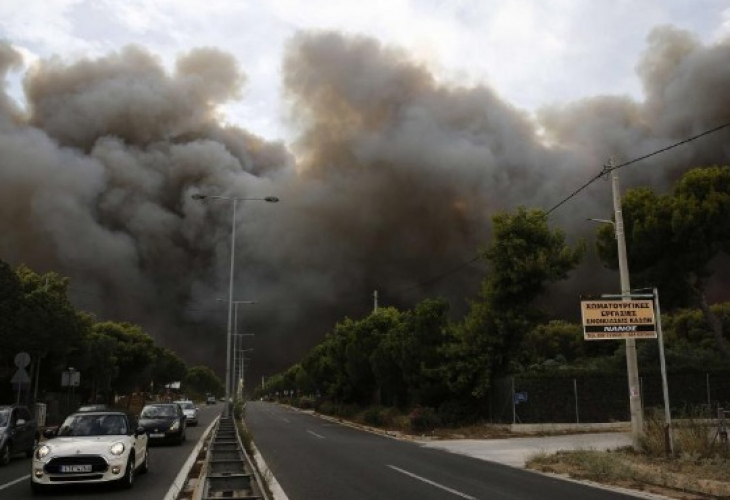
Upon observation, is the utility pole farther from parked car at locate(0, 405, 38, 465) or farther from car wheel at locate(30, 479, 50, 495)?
parked car at locate(0, 405, 38, 465)

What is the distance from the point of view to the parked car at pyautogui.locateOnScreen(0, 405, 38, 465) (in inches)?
649

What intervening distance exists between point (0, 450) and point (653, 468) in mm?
16128

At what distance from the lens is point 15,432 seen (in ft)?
56.6

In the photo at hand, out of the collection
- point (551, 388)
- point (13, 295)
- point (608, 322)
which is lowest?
point (551, 388)

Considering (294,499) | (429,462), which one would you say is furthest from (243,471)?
(429,462)

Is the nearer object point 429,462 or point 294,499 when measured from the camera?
point 294,499

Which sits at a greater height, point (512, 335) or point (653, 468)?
point (512, 335)

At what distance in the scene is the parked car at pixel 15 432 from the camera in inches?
649

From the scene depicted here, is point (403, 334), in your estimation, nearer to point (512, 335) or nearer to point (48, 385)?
point (512, 335)

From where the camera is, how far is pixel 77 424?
12.8m

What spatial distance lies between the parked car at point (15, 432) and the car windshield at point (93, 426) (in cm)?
497

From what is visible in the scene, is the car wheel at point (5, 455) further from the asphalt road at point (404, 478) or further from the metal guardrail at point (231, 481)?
the asphalt road at point (404, 478)

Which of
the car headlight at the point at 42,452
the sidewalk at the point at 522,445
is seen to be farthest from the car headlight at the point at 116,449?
the sidewalk at the point at 522,445

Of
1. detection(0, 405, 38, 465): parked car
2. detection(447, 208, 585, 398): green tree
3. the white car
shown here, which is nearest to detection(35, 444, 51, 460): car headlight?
the white car
